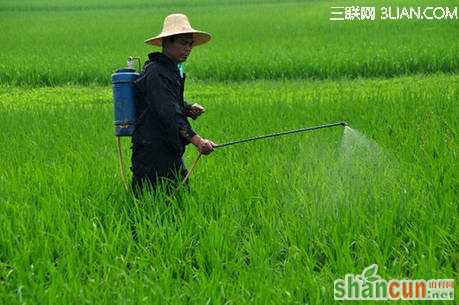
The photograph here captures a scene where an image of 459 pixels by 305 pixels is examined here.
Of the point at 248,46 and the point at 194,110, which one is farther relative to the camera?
the point at 248,46

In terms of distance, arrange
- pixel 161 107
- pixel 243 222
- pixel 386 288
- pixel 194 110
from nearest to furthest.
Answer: pixel 386 288, pixel 243 222, pixel 161 107, pixel 194 110

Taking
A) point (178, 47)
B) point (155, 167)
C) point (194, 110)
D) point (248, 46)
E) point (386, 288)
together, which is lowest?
point (248, 46)

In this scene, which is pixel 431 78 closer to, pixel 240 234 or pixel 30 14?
pixel 240 234

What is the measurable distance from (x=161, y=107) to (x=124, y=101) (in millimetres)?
260

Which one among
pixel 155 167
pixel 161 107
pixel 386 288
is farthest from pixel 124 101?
pixel 386 288

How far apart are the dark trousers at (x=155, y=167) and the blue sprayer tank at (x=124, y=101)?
13cm

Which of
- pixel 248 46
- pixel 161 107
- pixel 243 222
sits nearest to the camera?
pixel 243 222

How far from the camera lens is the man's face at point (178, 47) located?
12.4 feet

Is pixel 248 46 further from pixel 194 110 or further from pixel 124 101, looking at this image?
pixel 124 101

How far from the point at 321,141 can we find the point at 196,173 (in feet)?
4.04

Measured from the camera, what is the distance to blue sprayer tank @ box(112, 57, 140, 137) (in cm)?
381

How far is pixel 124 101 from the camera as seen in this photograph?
3.82 metres

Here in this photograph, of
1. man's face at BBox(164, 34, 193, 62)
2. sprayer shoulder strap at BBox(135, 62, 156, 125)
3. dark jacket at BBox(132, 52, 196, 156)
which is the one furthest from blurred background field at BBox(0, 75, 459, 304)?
man's face at BBox(164, 34, 193, 62)

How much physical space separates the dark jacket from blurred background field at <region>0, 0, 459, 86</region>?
9.09m
